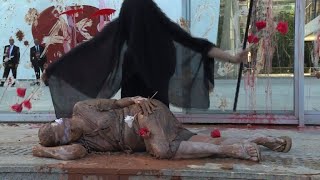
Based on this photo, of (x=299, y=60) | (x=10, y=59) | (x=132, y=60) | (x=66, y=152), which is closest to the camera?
(x=66, y=152)

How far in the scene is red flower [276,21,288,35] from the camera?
6.41 m

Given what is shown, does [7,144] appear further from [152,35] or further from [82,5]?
[82,5]

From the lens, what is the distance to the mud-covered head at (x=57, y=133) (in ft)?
13.6

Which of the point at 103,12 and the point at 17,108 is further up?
the point at 103,12

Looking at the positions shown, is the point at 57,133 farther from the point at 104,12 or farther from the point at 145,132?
the point at 104,12

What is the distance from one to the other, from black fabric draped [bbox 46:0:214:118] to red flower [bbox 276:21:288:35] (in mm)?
1889

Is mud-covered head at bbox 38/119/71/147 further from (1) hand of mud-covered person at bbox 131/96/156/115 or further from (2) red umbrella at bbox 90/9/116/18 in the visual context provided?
(2) red umbrella at bbox 90/9/116/18

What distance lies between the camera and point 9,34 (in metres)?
7.03

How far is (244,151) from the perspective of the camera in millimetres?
4012

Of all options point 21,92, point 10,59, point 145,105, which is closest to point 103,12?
point 10,59

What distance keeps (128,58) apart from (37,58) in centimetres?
273

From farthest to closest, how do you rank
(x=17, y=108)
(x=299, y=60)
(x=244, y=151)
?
(x=17, y=108)
(x=299, y=60)
(x=244, y=151)

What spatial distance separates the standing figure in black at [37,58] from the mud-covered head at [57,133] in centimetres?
294

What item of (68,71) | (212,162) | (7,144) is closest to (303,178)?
(212,162)
